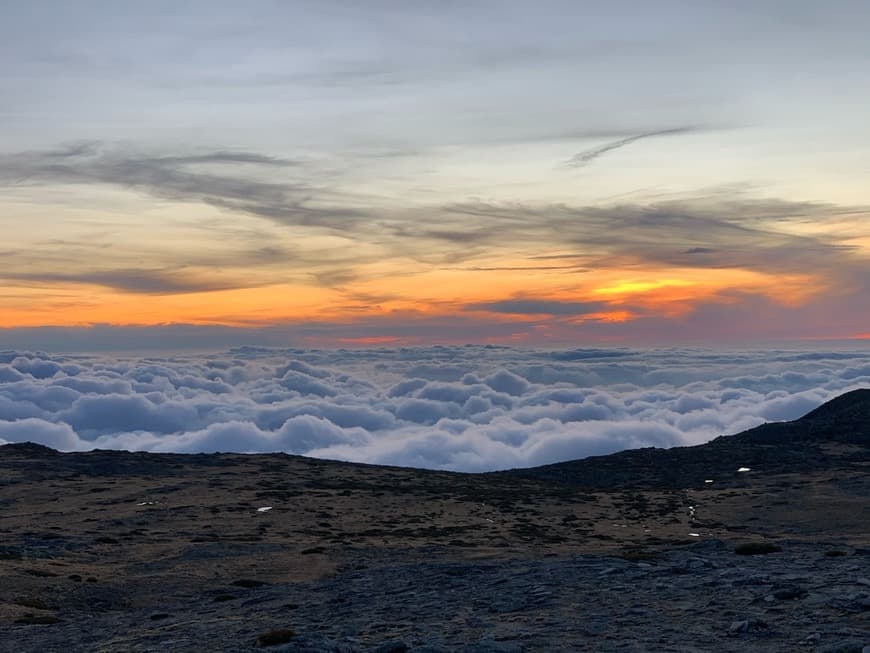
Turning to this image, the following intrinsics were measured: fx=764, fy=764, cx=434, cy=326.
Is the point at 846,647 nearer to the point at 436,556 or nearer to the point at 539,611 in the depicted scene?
the point at 539,611

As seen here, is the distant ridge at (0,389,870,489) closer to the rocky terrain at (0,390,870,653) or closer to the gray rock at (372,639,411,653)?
the rocky terrain at (0,390,870,653)

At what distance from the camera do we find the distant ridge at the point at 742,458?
111938 mm

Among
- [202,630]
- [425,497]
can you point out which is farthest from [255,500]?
[202,630]

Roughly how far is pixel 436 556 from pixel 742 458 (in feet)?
300

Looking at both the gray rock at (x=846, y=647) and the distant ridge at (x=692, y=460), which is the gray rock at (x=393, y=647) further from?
the distant ridge at (x=692, y=460)

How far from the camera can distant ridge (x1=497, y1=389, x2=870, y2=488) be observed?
112 meters

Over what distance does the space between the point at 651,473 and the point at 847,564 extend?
300 ft

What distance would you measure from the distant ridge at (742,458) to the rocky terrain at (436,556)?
0.96 metres

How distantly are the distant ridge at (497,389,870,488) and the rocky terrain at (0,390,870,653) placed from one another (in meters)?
0.96

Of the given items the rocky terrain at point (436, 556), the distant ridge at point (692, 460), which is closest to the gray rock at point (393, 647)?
the rocky terrain at point (436, 556)

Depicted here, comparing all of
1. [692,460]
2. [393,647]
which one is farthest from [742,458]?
[393,647]

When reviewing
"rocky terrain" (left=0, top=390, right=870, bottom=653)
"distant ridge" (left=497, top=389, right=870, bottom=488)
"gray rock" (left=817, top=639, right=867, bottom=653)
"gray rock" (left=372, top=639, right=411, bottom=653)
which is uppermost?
"gray rock" (left=817, top=639, right=867, bottom=653)

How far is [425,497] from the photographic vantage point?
91.1m

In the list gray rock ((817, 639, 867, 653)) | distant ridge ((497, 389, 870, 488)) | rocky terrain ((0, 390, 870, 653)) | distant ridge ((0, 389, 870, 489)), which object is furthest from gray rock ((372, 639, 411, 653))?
distant ridge ((497, 389, 870, 488))
